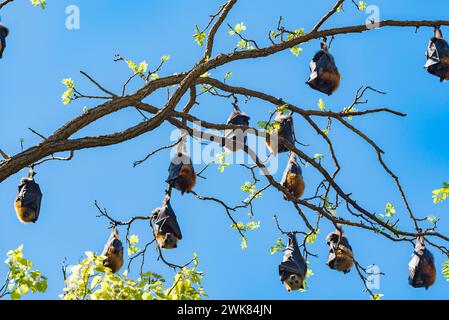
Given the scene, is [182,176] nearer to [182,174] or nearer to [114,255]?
[182,174]

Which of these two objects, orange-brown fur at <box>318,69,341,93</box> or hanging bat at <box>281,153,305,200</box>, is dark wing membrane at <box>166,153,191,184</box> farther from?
orange-brown fur at <box>318,69,341,93</box>

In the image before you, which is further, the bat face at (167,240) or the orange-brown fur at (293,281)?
the orange-brown fur at (293,281)

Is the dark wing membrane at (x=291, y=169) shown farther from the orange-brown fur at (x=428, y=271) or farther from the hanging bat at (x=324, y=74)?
the orange-brown fur at (x=428, y=271)

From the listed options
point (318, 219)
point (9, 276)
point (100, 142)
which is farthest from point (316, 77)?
point (9, 276)

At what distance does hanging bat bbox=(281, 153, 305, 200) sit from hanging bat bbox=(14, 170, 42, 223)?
257cm

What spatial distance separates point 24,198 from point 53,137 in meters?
1.80

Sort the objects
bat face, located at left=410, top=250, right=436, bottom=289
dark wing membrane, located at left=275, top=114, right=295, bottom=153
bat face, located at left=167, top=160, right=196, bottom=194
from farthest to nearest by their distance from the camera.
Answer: bat face, located at left=410, top=250, right=436, bottom=289
dark wing membrane, located at left=275, top=114, right=295, bottom=153
bat face, located at left=167, top=160, right=196, bottom=194

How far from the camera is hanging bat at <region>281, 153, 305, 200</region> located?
9414mm

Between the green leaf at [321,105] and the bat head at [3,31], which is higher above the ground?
the bat head at [3,31]

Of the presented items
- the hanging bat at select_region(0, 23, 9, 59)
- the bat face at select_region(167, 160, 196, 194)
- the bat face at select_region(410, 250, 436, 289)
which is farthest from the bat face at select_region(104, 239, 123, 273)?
the bat face at select_region(410, 250, 436, 289)

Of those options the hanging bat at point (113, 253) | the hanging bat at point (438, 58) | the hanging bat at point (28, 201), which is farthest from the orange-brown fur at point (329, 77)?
the hanging bat at point (28, 201)

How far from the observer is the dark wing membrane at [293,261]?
9414 mm

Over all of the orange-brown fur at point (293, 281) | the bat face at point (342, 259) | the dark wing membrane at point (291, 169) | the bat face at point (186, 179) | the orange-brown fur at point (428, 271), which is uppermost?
the dark wing membrane at point (291, 169)

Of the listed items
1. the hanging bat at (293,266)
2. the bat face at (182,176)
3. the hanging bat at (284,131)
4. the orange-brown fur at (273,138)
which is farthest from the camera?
the hanging bat at (293,266)
